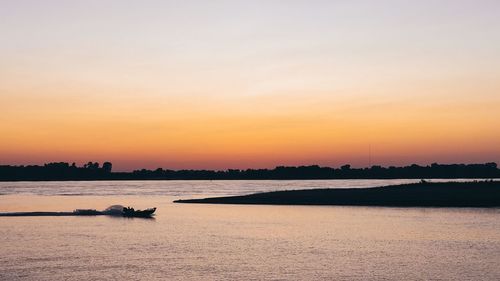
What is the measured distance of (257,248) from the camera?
3972cm

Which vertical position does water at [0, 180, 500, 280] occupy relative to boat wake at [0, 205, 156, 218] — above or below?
below

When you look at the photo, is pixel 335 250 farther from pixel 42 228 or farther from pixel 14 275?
pixel 42 228

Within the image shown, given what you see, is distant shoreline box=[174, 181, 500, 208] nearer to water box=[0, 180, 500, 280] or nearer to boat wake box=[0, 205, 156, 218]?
water box=[0, 180, 500, 280]

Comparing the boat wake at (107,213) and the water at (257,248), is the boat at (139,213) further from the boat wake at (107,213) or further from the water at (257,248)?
the water at (257,248)

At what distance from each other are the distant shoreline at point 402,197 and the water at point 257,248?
17.3 m

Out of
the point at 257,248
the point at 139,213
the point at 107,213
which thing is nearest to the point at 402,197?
the point at 139,213

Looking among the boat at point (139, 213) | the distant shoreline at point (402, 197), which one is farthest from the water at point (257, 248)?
the distant shoreline at point (402, 197)

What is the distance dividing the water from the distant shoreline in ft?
56.9

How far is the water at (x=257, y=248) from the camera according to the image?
29922 millimetres

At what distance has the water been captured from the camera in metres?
29.9

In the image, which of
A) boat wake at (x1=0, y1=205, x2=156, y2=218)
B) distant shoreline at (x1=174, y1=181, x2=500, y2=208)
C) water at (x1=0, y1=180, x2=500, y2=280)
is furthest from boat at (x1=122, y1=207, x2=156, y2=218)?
distant shoreline at (x1=174, y1=181, x2=500, y2=208)

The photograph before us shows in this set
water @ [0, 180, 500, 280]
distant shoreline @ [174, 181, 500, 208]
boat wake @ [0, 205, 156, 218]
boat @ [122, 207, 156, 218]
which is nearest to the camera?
water @ [0, 180, 500, 280]

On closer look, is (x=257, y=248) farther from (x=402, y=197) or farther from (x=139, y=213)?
(x=402, y=197)

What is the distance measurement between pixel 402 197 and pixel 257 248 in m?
54.1
